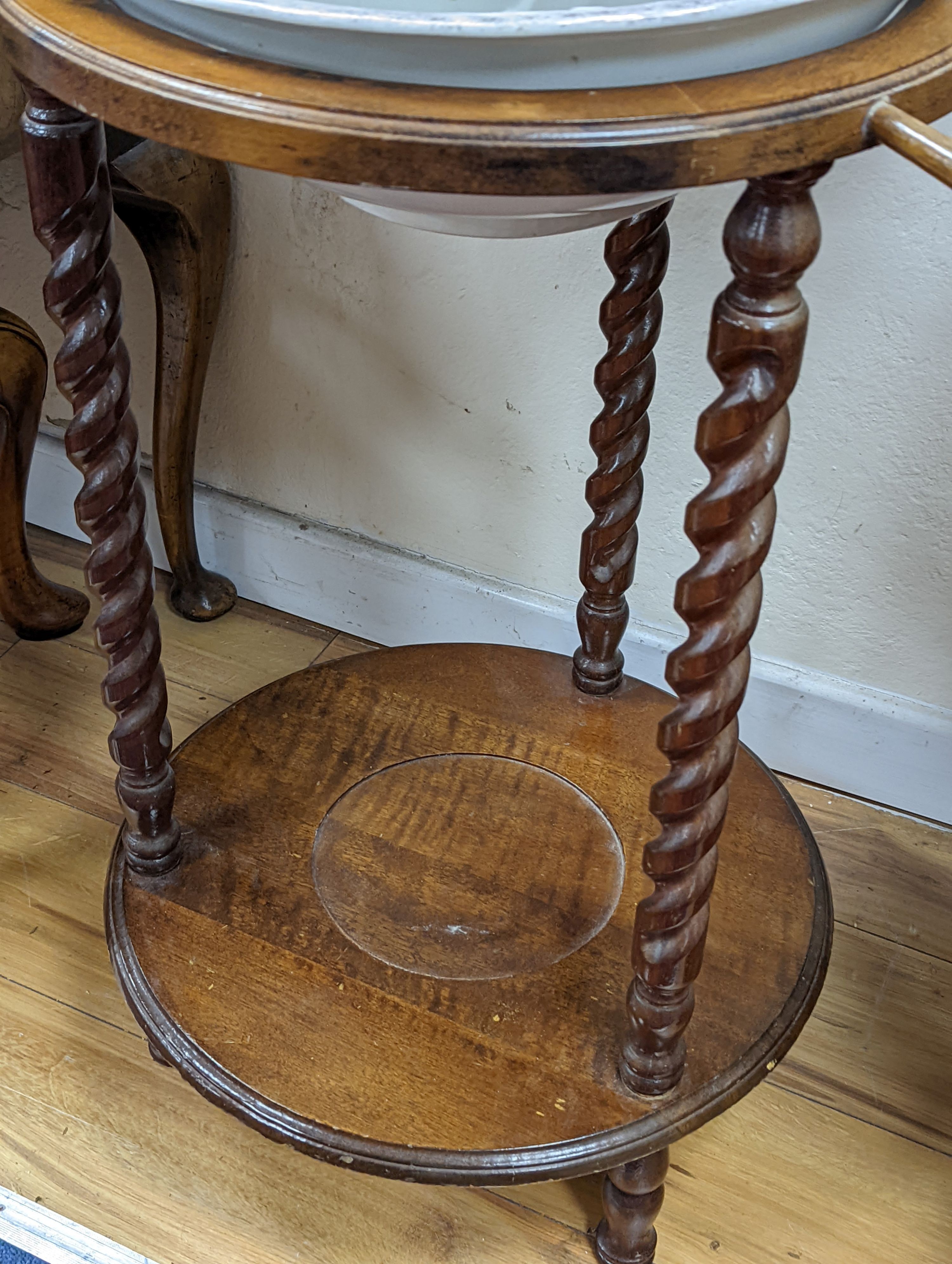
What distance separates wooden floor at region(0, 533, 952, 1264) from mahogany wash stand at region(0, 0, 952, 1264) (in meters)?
0.10

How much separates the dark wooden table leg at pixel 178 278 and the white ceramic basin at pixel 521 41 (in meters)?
0.44

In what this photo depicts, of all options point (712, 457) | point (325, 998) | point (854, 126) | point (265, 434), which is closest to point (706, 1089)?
point (325, 998)

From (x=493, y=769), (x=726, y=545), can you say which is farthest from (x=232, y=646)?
(x=726, y=545)

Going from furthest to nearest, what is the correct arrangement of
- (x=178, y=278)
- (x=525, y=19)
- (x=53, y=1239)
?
1. (x=178, y=278)
2. (x=53, y=1239)
3. (x=525, y=19)

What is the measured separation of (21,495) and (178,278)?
0.79 ft

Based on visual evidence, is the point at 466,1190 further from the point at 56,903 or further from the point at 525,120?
the point at 525,120

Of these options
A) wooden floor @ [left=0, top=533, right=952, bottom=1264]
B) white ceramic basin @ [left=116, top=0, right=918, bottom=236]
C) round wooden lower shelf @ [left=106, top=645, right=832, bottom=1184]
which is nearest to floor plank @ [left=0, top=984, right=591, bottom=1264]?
wooden floor @ [left=0, top=533, right=952, bottom=1264]

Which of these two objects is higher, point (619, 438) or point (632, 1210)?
point (619, 438)

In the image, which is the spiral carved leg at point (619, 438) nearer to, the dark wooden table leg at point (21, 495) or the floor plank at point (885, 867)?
the floor plank at point (885, 867)

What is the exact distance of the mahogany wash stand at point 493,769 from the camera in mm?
448

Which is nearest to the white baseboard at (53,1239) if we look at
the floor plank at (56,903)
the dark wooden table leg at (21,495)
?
the floor plank at (56,903)

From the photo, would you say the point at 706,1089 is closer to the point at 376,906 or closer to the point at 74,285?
the point at 376,906

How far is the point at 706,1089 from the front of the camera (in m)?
0.71

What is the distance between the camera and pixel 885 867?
1074 millimetres
